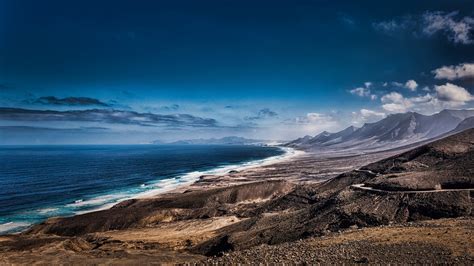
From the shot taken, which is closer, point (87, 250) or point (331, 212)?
point (331, 212)

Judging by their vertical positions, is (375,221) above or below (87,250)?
above

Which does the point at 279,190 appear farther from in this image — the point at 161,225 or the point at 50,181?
the point at 50,181

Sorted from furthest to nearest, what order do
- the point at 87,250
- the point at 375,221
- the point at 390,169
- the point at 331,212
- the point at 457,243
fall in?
the point at 390,169 < the point at 87,250 < the point at 331,212 < the point at 375,221 < the point at 457,243

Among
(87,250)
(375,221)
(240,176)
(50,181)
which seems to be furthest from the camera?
(240,176)

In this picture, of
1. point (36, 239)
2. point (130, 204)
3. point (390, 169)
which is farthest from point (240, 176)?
point (36, 239)

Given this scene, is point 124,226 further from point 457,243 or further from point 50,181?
point 50,181

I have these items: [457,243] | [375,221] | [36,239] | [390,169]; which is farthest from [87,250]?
[390,169]
